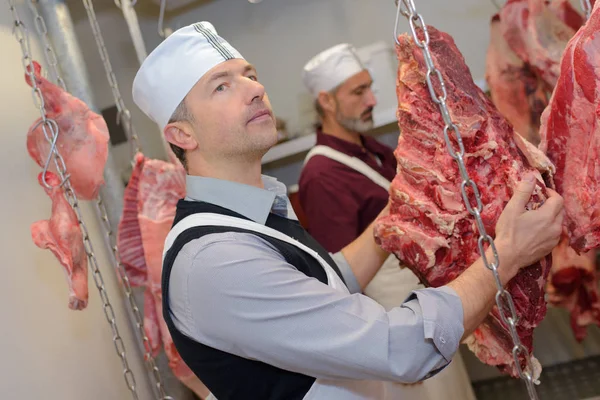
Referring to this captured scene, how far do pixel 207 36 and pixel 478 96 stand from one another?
2.41 ft

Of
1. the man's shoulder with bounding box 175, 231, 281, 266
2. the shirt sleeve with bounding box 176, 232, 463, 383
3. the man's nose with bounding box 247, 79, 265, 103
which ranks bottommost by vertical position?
the shirt sleeve with bounding box 176, 232, 463, 383

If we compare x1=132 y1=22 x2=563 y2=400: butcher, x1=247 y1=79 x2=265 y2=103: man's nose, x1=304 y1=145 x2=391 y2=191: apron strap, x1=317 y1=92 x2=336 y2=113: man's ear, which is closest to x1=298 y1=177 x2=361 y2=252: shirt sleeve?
x1=304 y1=145 x2=391 y2=191: apron strap

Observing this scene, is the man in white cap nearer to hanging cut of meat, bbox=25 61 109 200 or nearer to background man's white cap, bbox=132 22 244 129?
hanging cut of meat, bbox=25 61 109 200

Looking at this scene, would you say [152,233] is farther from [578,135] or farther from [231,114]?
[578,135]

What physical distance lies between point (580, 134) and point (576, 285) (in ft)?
4.34

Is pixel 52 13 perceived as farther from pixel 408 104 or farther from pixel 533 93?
pixel 533 93

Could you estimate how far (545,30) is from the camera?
8.33 feet

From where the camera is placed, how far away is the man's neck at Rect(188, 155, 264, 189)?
5.50ft

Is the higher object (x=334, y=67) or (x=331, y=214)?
(x=334, y=67)

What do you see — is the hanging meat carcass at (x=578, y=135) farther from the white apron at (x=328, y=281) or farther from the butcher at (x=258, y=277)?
the white apron at (x=328, y=281)

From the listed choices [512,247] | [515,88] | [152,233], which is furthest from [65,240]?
[515,88]

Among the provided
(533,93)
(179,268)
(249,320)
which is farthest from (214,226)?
(533,93)

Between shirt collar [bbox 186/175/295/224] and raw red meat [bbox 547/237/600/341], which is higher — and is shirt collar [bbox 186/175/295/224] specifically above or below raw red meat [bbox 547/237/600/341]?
above

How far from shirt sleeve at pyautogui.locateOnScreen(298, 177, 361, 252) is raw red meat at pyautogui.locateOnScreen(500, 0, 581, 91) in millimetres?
930
